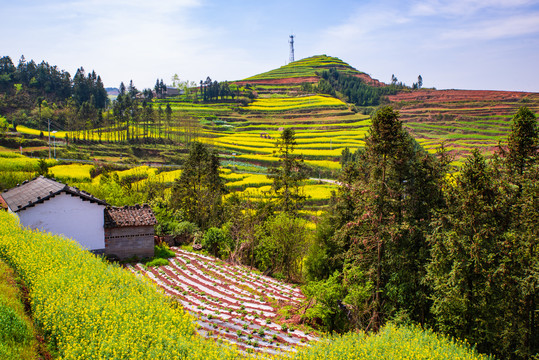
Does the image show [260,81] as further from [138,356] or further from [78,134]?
[138,356]

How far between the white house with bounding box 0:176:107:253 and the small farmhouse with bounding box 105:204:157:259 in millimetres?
601

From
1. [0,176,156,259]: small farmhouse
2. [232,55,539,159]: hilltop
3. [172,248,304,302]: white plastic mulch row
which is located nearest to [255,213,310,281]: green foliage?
[172,248,304,302]: white plastic mulch row

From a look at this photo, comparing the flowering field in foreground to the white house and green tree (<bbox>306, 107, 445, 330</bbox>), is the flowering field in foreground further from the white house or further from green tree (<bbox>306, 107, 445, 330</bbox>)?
green tree (<bbox>306, 107, 445, 330</bbox>)

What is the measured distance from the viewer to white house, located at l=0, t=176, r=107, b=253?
75.9 feet

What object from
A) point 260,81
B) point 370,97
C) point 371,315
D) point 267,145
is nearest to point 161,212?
point 371,315

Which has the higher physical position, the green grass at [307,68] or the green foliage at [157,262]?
the green grass at [307,68]

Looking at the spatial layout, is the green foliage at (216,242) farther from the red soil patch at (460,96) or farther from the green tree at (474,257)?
the red soil patch at (460,96)

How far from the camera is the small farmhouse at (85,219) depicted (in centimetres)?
2334

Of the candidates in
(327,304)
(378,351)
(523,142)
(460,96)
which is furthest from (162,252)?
(460,96)

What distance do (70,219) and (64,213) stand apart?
20.9 inches

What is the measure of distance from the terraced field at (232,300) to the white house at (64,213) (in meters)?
3.73

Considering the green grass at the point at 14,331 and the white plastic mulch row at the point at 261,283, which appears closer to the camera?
the green grass at the point at 14,331

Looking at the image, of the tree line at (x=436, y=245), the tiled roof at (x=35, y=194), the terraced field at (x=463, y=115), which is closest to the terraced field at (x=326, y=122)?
the terraced field at (x=463, y=115)

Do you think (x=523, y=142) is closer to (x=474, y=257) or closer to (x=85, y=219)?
(x=474, y=257)
